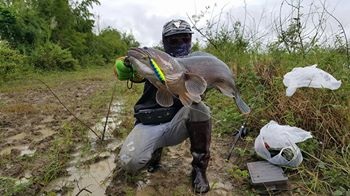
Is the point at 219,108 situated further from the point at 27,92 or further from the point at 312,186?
the point at 27,92

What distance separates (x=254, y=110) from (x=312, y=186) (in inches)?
52.3

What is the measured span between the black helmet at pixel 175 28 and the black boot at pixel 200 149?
648mm

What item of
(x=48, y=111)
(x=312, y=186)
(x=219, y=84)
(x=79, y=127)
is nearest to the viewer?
(x=219, y=84)

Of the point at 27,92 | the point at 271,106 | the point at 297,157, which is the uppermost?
the point at 271,106

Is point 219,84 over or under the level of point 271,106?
over

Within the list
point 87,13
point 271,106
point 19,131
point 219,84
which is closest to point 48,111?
point 19,131

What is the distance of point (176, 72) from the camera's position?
1816 mm

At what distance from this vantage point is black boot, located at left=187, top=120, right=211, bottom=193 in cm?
252

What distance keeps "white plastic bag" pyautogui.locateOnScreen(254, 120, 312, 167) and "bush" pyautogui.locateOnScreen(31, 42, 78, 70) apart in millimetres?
11037

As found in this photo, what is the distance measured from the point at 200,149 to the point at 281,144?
2.33ft

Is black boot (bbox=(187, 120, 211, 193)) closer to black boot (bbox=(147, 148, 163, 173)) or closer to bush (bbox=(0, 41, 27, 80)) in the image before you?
black boot (bbox=(147, 148, 163, 173))

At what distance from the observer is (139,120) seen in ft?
9.32

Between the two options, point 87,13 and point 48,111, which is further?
point 87,13

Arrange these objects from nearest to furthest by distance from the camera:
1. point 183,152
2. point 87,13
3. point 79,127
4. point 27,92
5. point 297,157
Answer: point 297,157 < point 183,152 < point 79,127 < point 27,92 < point 87,13
